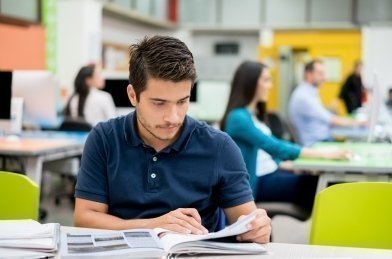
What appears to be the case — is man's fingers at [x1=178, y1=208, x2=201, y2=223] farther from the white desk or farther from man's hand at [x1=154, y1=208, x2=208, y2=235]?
the white desk

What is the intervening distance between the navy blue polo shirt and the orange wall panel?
497 cm

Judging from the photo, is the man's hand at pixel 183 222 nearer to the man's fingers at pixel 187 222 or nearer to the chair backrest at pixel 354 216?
the man's fingers at pixel 187 222

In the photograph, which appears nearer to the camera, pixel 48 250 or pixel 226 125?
pixel 48 250

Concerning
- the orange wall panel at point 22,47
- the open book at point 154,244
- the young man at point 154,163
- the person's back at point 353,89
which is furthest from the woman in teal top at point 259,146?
the person's back at point 353,89

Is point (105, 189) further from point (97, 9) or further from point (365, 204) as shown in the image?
point (97, 9)

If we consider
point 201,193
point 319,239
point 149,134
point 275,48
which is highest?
point 275,48

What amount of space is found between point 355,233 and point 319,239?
12 cm

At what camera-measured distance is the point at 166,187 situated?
5.91ft

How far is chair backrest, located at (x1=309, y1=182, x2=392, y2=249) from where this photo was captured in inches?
71.4

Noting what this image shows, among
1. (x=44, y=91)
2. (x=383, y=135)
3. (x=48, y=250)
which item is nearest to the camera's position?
(x=48, y=250)

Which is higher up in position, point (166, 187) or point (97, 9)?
point (97, 9)

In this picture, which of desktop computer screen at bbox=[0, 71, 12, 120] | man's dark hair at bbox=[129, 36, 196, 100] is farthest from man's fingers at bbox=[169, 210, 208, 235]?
desktop computer screen at bbox=[0, 71, 12, 120]

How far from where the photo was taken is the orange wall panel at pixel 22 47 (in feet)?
21.4

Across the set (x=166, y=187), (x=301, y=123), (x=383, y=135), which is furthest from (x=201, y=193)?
(x=301, y=123)
